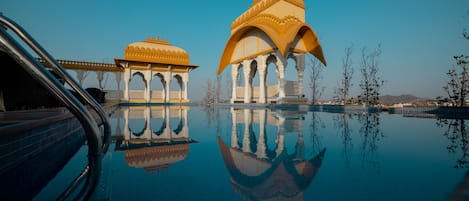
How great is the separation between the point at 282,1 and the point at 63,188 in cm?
1796

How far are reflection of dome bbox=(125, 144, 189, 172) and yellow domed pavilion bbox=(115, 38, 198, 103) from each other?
22.2 m

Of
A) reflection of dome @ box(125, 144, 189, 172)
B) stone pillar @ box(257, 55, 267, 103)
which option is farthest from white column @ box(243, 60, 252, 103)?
reflection of dome @ box(125, 144, 189, 172)

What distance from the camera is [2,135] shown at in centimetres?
174

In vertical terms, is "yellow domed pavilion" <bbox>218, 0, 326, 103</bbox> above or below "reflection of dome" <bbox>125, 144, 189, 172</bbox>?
above

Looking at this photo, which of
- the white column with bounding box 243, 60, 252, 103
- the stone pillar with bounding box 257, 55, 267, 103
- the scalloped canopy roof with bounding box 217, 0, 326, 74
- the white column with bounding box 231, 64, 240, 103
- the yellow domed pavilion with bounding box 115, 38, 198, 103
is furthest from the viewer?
the yellow domed pavilion with bounding box 115, 38, 198, 103

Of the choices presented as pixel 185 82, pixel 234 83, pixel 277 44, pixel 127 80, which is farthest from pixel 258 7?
pixel 127 80

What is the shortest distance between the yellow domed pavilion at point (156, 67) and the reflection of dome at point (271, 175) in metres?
23.4

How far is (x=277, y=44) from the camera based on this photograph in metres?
14.7

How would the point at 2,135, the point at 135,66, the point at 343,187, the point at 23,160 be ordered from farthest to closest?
1. the point at 135,66
2. the point at 23,160
3. the point at 2,135
4. the point at 343,187

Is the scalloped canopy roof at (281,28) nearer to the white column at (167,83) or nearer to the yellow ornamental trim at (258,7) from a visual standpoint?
the yellow ornamental trim at (258,7)

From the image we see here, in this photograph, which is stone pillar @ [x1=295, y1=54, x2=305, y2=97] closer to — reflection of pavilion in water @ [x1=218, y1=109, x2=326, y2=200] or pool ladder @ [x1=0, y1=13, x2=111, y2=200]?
reflection of pavilion in water @ [x1=218, y1=109, x2=326, y2=200]

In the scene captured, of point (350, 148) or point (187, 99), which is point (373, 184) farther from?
point (187, 99)

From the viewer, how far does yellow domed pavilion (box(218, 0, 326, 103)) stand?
15.6 metres

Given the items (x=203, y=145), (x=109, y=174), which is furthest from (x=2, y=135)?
(x=203, y=145)
